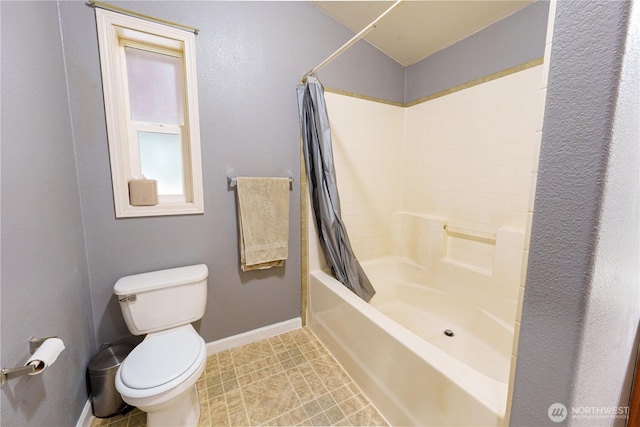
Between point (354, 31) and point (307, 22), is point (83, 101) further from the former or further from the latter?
point (354, 31)

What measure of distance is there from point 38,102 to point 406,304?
8.48ft

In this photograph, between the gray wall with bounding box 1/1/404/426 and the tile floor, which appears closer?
the gray wall with bounding box 1/1/404/426

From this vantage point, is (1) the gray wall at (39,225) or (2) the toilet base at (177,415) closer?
(1) the gray wall at (39,225)

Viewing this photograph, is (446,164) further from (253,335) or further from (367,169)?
(253,335)

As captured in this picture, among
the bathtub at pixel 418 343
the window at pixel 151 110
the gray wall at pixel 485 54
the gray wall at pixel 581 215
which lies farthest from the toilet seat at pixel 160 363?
the gray wall at pixel 485 54

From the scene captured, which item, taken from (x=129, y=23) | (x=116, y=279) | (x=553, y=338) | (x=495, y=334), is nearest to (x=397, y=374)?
(x=553, y=338)

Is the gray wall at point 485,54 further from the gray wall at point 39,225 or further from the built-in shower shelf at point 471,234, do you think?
the gray wall at point 39,225

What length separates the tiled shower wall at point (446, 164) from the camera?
157cm

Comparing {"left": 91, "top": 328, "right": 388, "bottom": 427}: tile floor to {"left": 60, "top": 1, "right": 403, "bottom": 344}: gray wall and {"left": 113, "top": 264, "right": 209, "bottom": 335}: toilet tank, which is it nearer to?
{"left": 60, "top": 1, "right": 403, "bottom": 344}: gray wall

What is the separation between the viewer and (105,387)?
4.09 ft

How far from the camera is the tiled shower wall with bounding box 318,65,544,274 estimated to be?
157 cm

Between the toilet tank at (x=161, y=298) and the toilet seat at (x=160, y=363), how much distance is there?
0.08 meters

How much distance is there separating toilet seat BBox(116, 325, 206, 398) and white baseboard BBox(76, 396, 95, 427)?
36 cm

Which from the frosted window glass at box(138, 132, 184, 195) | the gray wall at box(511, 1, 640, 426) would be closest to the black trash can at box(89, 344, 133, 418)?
the frosted window glass at box(138, 132, 184, 195)
